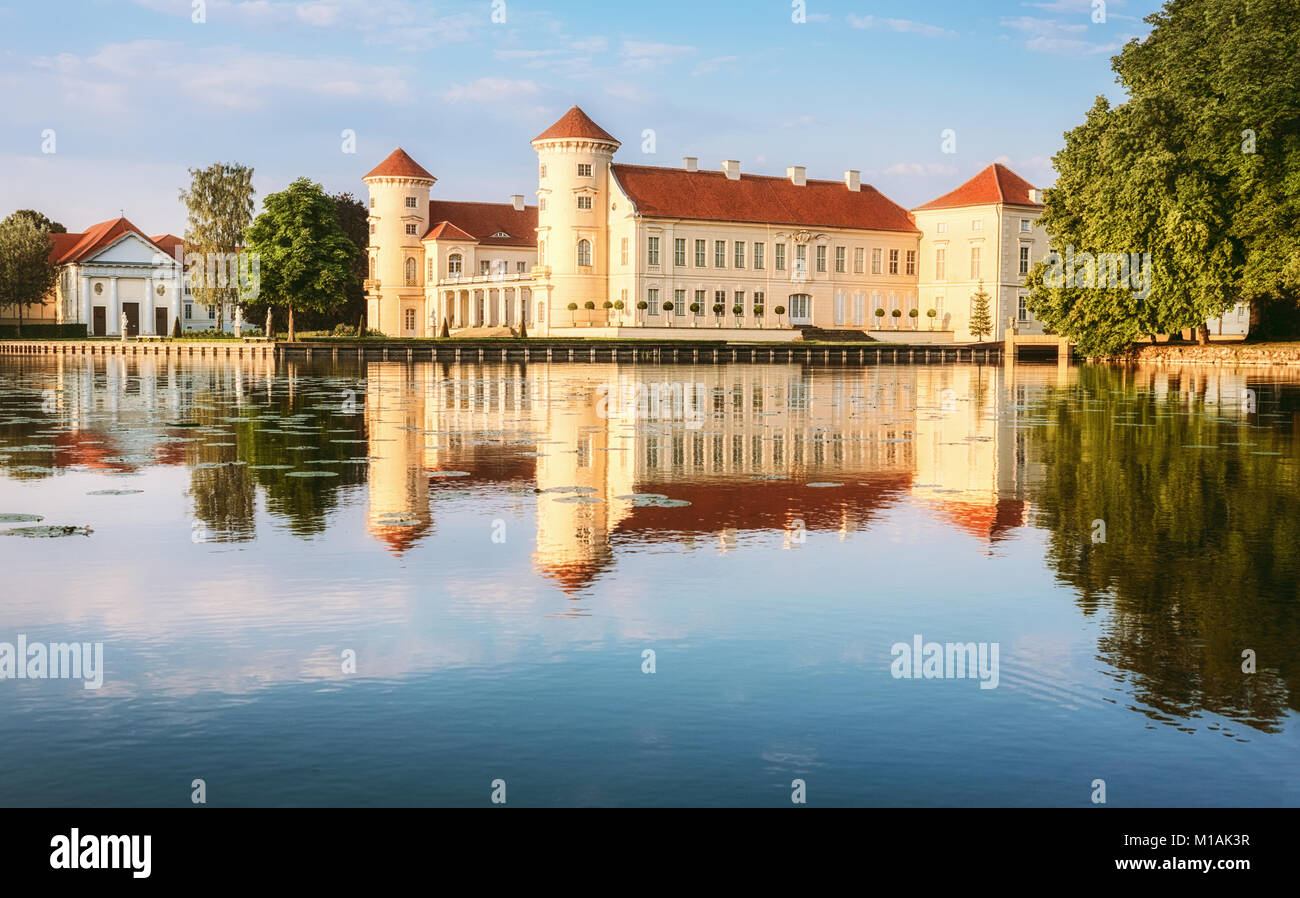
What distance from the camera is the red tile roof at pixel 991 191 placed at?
101125 mm

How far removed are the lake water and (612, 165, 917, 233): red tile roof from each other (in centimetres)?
8100

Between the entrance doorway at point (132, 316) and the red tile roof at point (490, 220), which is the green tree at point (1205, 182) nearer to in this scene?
the red tile roof at point (490, 220)

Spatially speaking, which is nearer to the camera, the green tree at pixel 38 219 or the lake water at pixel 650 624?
the lake water at pixel 650 624

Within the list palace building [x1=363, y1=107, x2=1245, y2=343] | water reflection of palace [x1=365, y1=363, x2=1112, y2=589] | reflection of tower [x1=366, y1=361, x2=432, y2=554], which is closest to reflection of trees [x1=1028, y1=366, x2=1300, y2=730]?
water reflection of palace [x1=365, y1=363, x2=1112, y2=589]

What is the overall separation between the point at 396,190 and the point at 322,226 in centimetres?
2224

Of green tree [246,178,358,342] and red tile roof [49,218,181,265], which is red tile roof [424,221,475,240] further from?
red tile roof [49,218,181,265]

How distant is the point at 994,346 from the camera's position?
92.4 m

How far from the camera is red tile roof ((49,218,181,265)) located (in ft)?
389

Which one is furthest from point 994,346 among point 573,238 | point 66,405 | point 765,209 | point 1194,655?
point 1194,655

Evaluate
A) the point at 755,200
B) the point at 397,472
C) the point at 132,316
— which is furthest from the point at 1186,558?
the point at 132,316

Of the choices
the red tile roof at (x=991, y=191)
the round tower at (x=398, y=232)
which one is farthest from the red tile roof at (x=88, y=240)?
the red tile roof at (x=991, y=191)

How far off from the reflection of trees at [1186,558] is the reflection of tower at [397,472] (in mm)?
5461
